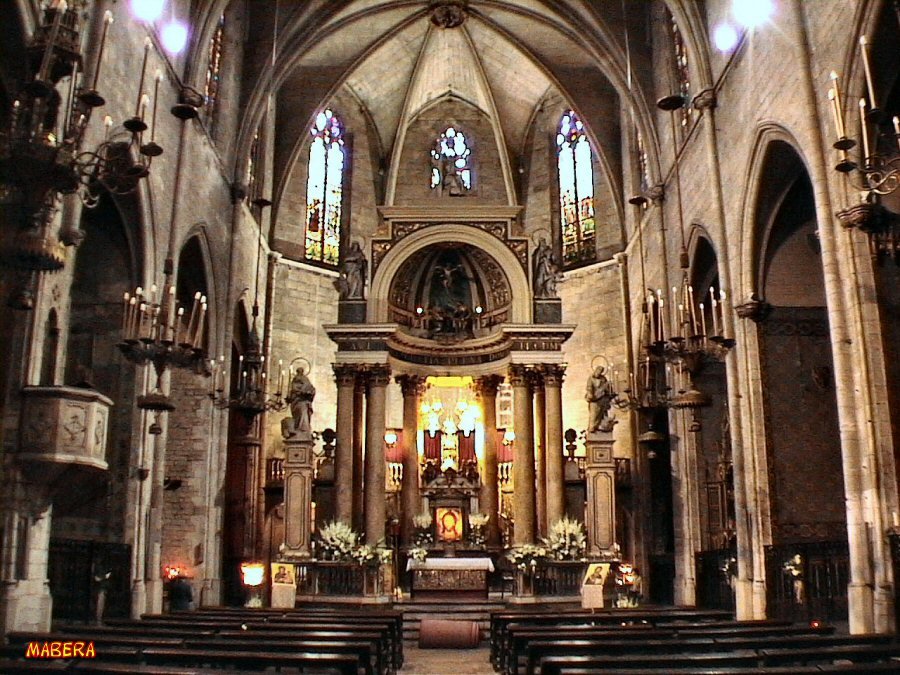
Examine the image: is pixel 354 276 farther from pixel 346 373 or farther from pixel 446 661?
pixel 446 661

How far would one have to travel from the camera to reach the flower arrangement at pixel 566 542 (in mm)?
20203

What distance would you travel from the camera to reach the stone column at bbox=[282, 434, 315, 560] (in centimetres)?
2042

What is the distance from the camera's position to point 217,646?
830 centimetres

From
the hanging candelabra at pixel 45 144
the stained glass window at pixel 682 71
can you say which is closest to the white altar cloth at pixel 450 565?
the stained glass window at pixel 682 71

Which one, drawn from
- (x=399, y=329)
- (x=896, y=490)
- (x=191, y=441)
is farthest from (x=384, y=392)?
(x=896, y=490)

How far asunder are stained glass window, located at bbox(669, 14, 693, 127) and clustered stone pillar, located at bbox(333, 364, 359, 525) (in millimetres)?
9884

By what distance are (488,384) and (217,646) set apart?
16.5m

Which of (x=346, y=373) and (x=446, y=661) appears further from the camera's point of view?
(x=346, y=373)

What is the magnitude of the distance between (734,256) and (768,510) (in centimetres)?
468

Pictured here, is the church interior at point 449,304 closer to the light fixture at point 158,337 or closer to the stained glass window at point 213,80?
the light fixture at point 158,337

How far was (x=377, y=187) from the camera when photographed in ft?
102

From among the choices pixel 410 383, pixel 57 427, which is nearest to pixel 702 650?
pixel 57 427

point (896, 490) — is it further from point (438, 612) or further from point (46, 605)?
point (46, 605)

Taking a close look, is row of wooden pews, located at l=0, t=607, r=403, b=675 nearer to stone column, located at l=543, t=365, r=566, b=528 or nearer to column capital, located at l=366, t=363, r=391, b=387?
stone column, located at l=543, t=365, r=566, b=528
